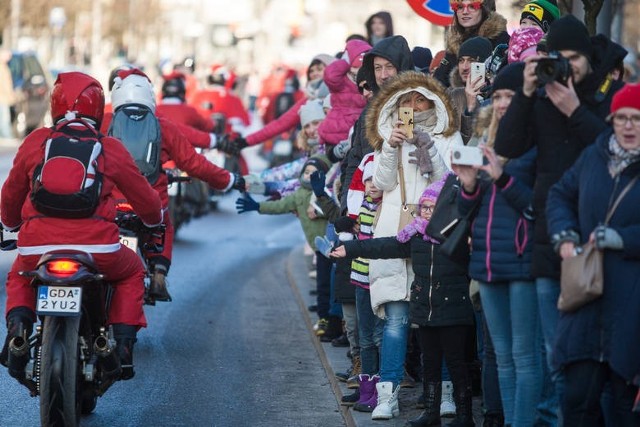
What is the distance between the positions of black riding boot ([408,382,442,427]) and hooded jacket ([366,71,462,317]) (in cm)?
51

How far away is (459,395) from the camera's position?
8609 mm

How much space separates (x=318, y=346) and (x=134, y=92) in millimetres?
2327

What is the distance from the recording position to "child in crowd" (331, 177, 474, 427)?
857 centimetres

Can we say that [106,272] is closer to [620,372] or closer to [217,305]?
[620,372]

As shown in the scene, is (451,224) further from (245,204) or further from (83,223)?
(245,204)

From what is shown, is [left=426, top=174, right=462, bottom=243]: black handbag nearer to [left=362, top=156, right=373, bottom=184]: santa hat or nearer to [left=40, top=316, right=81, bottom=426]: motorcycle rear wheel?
[left=362, top=156, right=373, bottom=184]: santa hat

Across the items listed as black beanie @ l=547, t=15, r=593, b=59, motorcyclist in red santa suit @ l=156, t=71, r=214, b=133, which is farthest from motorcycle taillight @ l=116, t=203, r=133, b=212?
motorcyclist in red santa suit @ l=156, t=71, r=214, b=133

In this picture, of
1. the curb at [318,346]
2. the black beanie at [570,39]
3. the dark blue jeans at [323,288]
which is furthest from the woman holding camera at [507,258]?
the dark blue jeans at [323,288]

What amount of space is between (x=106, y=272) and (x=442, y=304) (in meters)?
1.73

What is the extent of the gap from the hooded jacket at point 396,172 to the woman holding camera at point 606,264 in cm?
212

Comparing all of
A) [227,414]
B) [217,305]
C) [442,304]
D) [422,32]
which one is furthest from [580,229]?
[422,32]

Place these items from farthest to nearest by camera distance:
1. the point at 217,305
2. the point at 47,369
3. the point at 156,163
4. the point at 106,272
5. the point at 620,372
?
the point at 217,305, the point at 156,163, the point at 106,272, the point at 47,369, the point at 620,372

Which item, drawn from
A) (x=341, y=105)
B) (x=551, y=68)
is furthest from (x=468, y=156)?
(x=341, y=105)

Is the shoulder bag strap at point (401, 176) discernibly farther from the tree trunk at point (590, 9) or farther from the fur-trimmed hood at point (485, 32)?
the fur-trimmed hood at point (485, 32)
